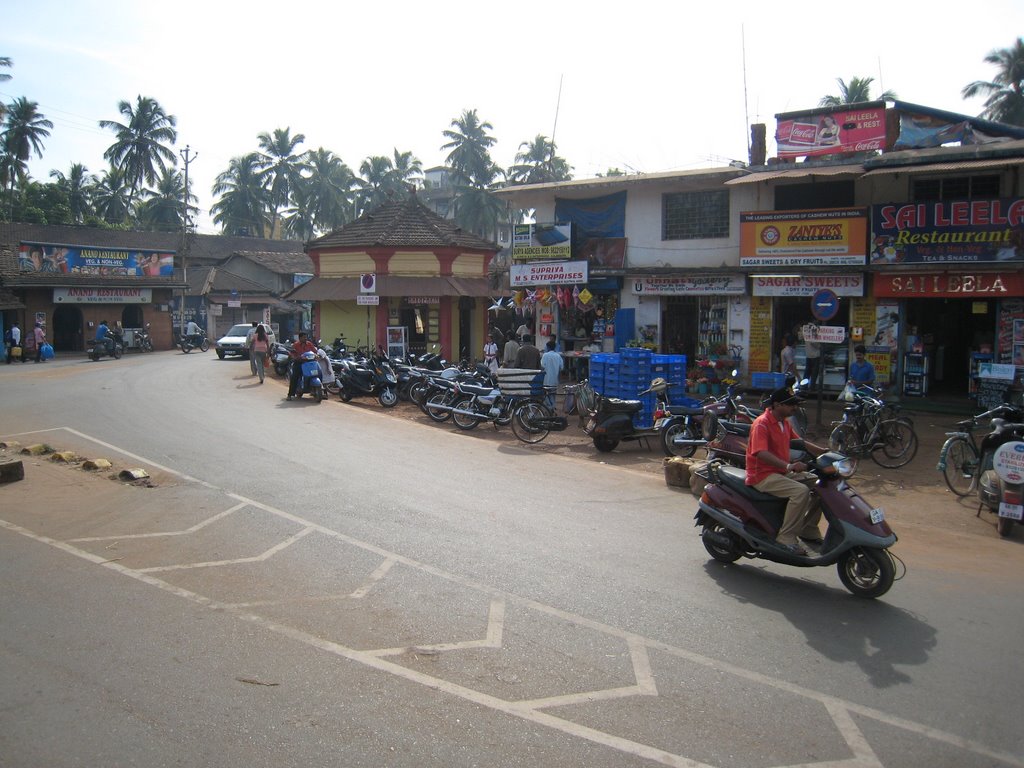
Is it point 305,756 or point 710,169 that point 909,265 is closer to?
point 710,169

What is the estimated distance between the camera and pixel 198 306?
52.6 meters

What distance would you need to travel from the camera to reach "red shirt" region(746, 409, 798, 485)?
22.8 feet

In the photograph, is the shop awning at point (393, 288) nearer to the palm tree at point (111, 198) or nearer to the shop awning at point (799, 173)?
the shop awning at point (799, 173)

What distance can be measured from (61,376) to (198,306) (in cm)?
2790

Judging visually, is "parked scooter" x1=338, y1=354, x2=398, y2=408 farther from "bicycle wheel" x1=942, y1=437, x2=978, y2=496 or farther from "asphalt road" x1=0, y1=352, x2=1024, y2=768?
"bicycle wheel" x1=942, y1=437, x2=978, y2=496

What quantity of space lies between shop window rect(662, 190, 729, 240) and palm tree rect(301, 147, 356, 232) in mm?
51738

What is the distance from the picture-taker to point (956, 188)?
58.3ft

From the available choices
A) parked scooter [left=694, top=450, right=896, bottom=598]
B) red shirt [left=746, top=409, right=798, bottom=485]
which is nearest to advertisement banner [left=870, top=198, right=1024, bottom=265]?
parked scooter [left=694, top=450, right=896, bottom=598]

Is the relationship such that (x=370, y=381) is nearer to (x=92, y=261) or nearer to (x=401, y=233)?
(x=401, y=233)

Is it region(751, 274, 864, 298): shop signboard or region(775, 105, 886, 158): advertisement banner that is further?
region(775, 105, 886, 158): advertisement banner

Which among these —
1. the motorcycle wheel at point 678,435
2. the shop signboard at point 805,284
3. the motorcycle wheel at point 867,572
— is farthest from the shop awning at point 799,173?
the motorcycle wheel at point 867,572

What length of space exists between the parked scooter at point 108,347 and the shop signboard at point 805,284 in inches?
1065

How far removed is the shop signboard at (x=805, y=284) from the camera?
18.5m

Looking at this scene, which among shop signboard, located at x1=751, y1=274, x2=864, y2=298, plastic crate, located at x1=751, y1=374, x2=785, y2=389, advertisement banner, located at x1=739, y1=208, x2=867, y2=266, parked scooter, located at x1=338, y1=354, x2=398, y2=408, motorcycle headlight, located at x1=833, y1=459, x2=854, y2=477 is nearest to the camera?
motorcycle headlight, located at x1=833, y1=459, x2=854, y2=477
